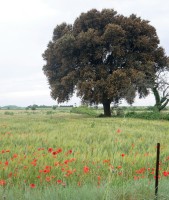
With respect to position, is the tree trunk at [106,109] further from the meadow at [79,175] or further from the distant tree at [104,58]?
the meadow at [79,175]

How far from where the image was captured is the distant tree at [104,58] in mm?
30719

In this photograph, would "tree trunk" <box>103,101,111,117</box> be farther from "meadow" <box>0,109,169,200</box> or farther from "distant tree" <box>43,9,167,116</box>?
"meadow" <box>0,109,169,200</box>

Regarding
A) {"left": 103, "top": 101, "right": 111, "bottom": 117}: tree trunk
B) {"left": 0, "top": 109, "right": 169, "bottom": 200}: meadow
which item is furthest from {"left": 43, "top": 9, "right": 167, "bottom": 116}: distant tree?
{"left": 0, "top": 109, "right": 169, "bottom": 200}: meadow

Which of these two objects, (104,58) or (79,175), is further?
(104,58)

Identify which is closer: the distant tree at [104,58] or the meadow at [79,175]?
the meadow at [79,175]

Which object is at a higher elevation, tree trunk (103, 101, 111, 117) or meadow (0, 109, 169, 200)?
tree trunk (103, 101, 111, 117)

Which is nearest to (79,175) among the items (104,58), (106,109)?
(104,58)

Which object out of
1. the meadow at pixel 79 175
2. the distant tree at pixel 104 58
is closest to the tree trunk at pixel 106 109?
the distant tree at pixel 104 58

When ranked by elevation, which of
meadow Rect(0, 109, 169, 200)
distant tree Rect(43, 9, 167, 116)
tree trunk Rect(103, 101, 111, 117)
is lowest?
meadow Rect(0, 109, 169, 200)

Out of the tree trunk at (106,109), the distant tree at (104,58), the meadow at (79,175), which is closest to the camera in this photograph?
the meadow at (79,175)

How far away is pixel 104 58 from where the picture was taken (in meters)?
34.2

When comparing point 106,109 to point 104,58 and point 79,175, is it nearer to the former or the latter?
point 104,58

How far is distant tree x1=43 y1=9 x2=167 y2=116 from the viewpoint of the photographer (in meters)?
30.7

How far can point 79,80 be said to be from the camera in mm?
32875
